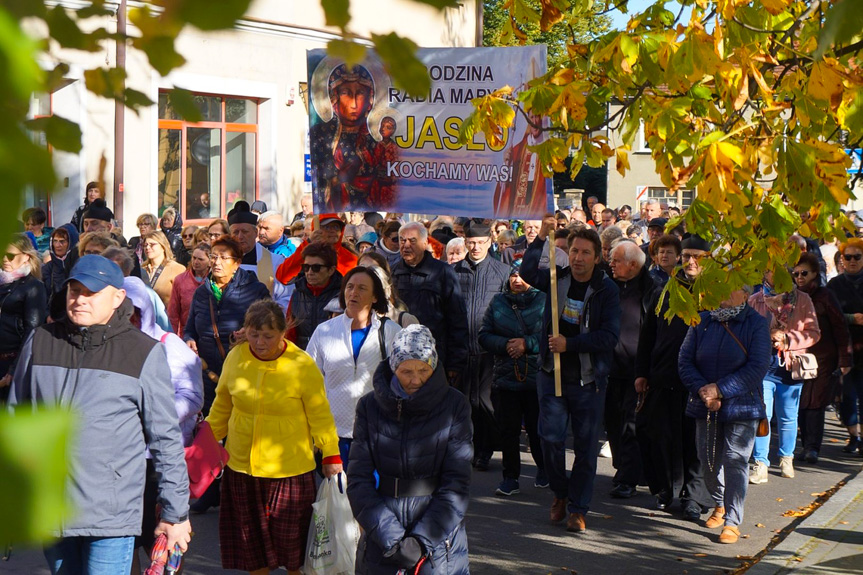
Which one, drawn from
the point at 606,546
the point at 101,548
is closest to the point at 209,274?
the point at 606,546

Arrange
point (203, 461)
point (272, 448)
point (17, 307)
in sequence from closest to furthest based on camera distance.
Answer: point (203, 461) → point (272, 448) → point (17, 307)

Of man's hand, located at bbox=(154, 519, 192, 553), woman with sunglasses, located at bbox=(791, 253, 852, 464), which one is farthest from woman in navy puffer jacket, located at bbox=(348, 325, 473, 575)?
woman with sunglasses, located at bbox=(791, 253, 852, 464)

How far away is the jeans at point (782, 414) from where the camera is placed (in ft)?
31.1

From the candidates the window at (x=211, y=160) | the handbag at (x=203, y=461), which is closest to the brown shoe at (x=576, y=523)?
the handbag at (x=203, y=461)

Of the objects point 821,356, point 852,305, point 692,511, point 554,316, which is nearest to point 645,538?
point 692,511

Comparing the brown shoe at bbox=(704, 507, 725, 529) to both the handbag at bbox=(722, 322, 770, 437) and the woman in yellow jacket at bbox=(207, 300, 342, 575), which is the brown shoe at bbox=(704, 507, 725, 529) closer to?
the handbag at bbox=(722, 322, 770, 437)

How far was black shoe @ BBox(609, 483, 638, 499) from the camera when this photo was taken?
879 cm

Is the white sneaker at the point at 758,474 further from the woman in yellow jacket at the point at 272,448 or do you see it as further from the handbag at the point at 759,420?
the woman in yellow jacket at the point at 272,448

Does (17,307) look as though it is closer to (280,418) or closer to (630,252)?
(280,418)

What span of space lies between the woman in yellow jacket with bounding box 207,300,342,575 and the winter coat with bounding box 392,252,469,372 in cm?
288

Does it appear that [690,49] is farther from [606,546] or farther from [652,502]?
[652,502]

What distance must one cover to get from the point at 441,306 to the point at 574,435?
1679 millimetres

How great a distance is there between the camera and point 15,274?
8.35 m

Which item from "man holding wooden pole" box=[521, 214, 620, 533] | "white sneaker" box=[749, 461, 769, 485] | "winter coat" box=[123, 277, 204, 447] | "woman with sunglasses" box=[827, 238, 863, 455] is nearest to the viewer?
"winter coat" box=[123, 277, 204, 447]
